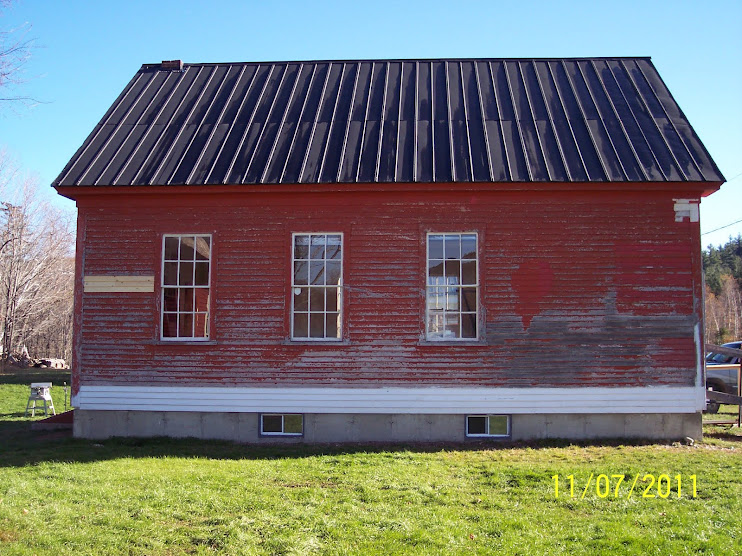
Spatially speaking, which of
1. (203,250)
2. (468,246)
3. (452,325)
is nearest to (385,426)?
(452,325)

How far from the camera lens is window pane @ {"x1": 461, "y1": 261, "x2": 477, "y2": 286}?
11.1m

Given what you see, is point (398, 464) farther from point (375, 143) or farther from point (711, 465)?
point (375, 143)

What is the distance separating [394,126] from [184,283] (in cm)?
509

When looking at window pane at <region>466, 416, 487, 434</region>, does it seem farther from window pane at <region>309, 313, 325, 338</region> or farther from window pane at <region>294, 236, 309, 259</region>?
window pane at <region>294, 236, 309, 259</region>

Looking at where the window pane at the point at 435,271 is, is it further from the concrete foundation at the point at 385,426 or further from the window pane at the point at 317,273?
the concrete foundation at the point at 385,426

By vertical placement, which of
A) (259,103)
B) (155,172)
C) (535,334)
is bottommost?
(535,334)

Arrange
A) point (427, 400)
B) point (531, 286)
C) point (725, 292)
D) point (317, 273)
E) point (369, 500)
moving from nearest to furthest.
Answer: point (369, 500)
point (427, 400)
point (531, 286)
point (317, 273)
point (725, 292)

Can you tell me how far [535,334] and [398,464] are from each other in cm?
356

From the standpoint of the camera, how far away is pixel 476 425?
36.2ft

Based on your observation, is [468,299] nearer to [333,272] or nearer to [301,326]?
[333,272]

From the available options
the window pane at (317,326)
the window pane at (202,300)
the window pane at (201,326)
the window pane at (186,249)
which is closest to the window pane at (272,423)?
the window pane at (317,326)

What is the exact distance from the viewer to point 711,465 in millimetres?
8641

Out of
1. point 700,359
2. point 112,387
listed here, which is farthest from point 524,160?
point 112,387

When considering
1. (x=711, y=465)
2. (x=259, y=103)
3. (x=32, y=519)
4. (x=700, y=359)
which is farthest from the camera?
(x=259, y=103)
